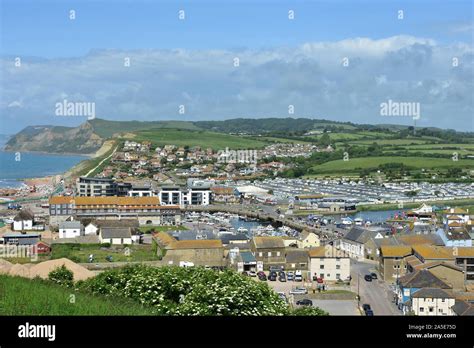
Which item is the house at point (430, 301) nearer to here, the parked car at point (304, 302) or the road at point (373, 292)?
the road at point (373, 292)

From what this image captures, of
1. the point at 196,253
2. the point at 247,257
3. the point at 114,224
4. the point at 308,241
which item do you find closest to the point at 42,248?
the point at 114,224

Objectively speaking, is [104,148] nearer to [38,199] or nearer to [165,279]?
[38,199]

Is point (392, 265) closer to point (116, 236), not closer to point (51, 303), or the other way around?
point (116, 236)

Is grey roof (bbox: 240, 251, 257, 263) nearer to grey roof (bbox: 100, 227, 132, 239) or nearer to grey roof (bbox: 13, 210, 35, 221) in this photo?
grey roof (bbox: 100, 227, 132, 239)

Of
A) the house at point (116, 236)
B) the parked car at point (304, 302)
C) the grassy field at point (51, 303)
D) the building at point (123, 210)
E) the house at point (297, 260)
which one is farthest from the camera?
the building at point (123, 210)

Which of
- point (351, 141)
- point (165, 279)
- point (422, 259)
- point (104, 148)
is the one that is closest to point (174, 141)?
point (104, 148)

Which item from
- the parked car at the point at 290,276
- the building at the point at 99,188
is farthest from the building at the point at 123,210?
the parked car at the point at 290,276
